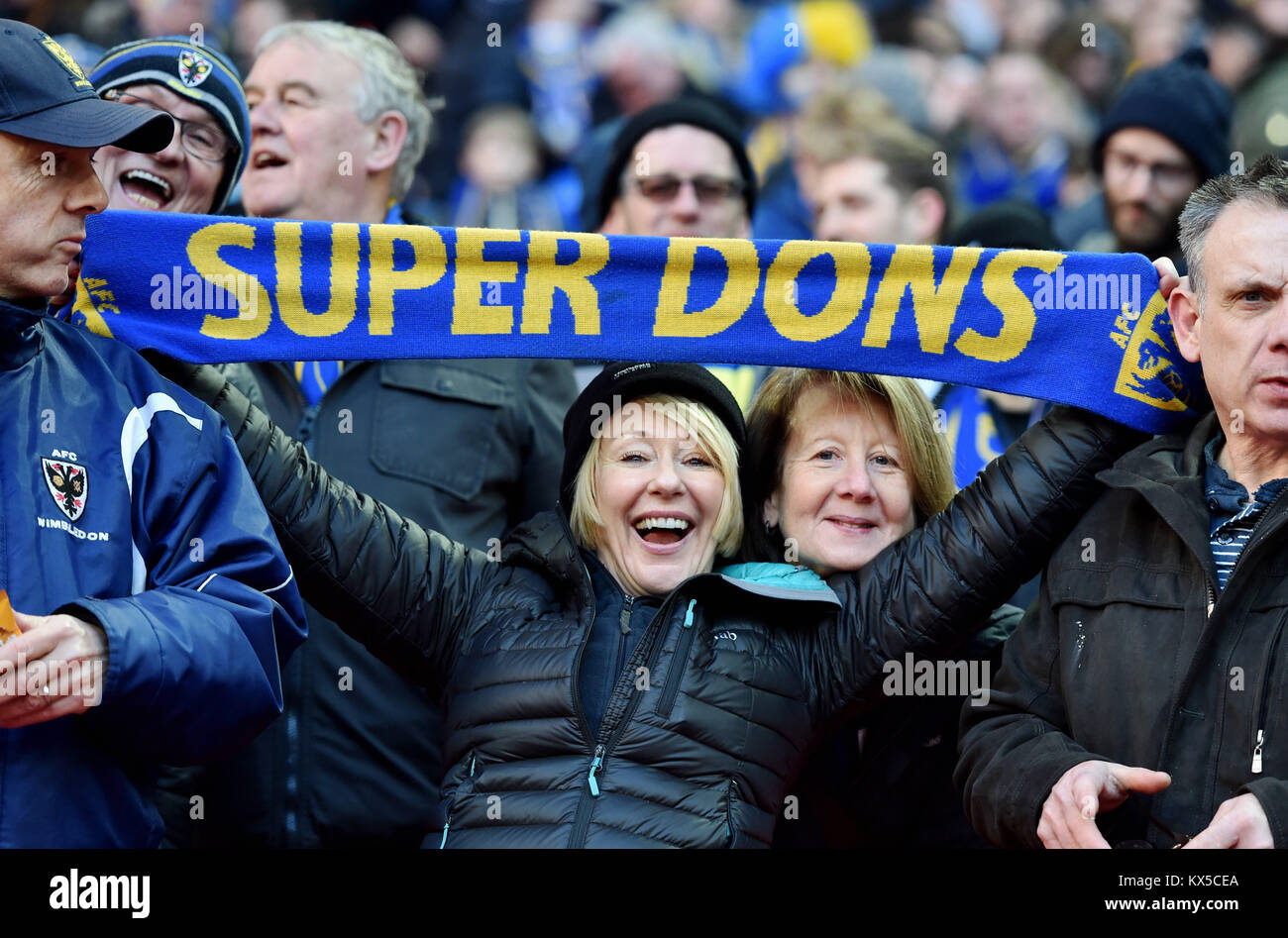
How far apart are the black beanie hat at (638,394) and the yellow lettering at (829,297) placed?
0.20 metres

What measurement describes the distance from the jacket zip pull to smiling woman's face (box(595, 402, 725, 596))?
1.37ft

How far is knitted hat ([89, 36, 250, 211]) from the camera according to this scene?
3.98 m

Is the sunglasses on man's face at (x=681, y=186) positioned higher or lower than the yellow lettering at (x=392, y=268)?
higher

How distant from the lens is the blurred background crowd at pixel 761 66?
691cm

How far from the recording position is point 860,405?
3.60m

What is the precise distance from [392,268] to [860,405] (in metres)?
1.06

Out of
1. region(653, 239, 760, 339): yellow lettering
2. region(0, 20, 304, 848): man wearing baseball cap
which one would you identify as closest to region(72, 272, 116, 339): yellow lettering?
region(0, 20, 304, 848): man wearing baseball cap

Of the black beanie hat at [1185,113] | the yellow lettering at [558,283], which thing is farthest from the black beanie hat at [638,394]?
the black beanie hat at [1185,113]

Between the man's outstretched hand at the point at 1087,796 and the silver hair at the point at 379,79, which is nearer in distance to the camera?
the man's outstretched hand at the point at 1087,796

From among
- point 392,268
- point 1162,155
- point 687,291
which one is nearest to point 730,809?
point 687,291

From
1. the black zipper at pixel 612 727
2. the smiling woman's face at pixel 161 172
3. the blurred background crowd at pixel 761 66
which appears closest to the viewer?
the black zipper at pixel 612 727

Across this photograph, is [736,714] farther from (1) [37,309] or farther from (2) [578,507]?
(1) [37,309]

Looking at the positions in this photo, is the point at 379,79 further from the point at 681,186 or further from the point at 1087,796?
the point at 1087,796

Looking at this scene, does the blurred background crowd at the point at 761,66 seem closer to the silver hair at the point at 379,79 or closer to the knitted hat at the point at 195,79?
the silver hair at the point at 379,79
